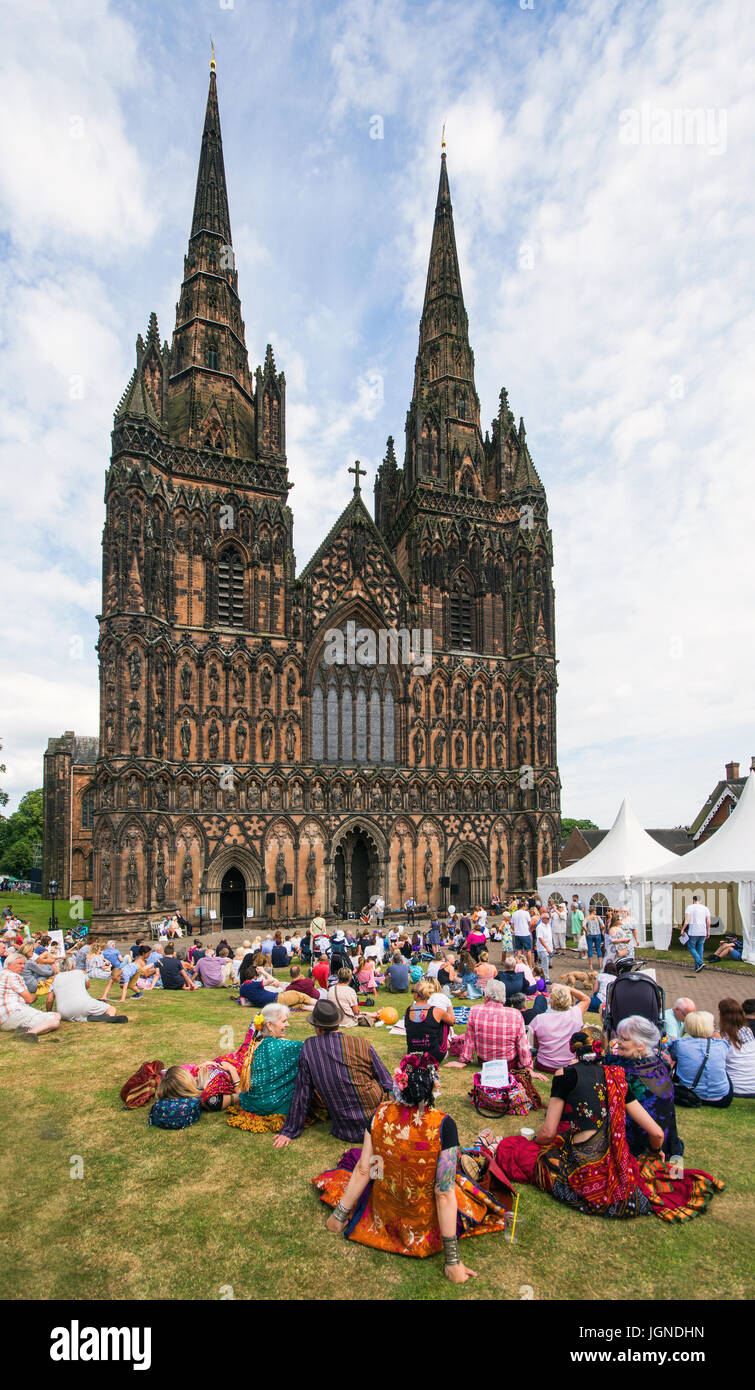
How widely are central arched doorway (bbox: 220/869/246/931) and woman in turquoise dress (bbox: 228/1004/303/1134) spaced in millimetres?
25753

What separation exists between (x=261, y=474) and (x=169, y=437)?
442 centimetres

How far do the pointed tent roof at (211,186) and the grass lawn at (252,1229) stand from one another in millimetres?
44064

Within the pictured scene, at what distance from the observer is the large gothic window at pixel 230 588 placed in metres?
34.5

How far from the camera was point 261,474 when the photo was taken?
35.9 meters

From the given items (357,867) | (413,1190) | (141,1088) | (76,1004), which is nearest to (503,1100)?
(413,1190)

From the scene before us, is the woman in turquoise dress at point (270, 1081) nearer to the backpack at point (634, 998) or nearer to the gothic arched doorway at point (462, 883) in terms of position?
the backpack at point (634, 998)

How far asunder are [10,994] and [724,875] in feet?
59.6

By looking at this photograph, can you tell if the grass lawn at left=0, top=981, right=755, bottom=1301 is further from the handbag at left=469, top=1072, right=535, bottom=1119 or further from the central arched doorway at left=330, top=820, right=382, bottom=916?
the central arched doorway at left=330, top=820, right=382, bottom=916

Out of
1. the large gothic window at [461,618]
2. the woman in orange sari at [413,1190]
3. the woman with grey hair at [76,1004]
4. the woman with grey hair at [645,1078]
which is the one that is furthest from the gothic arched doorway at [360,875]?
the woman in orange sari at [413,1190]

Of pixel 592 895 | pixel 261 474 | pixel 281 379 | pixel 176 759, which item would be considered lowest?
pixel 592 895
